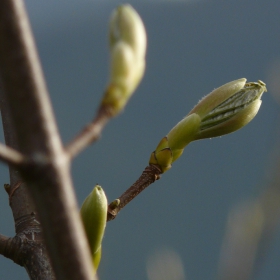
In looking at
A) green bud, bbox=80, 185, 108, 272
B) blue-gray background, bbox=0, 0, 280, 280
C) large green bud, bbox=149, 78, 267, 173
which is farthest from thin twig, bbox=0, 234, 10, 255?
blue-gray background, bbox=0, 0, 280, 280

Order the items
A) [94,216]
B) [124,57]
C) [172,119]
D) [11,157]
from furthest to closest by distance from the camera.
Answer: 1. [172,119]
2. [94,216]
3. [124,57]
4. [11,157]

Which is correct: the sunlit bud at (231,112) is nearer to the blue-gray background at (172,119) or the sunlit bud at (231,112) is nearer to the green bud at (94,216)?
the green bud at (94,216)

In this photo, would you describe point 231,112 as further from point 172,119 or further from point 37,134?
point 172,119

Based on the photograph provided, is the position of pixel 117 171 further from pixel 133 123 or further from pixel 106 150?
pixel 133 123

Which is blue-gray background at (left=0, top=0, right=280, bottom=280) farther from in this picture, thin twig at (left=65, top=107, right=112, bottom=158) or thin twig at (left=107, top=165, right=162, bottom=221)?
thin twig at (left=65, top=107, right=112, bottom=158)

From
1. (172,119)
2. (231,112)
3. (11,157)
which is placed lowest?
(11,157)

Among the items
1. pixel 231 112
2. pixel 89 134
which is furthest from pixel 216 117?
pixel 89 134

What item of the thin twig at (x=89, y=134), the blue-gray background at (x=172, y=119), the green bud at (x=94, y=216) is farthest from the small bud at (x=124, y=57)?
the blue-gray background at (x=172, y=119)
